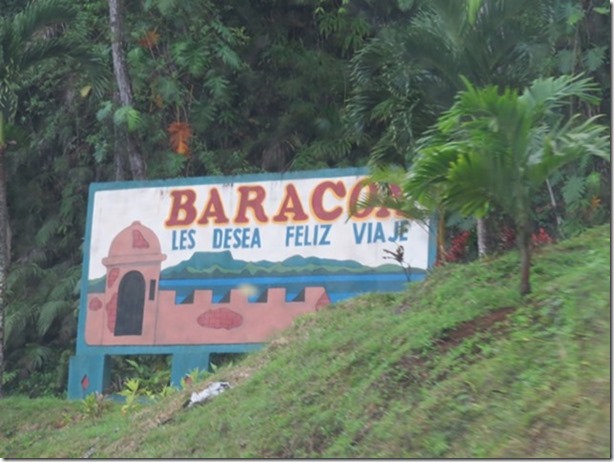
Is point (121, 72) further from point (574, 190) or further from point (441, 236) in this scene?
point (574, 190)

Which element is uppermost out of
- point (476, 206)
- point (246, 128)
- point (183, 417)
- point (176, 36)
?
point (176, 36)

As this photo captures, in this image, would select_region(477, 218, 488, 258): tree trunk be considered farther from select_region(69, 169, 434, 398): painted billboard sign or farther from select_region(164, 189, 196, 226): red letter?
select_region(164, 189, 196, 226): red letter

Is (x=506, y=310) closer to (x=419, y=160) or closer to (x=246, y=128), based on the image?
(x=419, y=160)

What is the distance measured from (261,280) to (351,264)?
4.41ft

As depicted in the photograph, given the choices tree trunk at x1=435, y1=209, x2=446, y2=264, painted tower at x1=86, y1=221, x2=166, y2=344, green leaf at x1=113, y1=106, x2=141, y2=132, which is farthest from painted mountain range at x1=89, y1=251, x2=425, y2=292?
green leaf at x1=113, y1=106, x2=141, y2=132

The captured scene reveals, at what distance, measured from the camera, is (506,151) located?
8.23 meters

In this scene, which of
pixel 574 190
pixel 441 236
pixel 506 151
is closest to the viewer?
pixel 506 151

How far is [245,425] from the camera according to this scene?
9.09 meters

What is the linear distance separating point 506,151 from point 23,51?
29.6 feet

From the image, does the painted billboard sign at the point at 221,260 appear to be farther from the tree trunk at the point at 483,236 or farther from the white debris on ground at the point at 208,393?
the white debris on ground at the point at 208,393

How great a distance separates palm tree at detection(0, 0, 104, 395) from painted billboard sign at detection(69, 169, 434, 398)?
4.87 ft

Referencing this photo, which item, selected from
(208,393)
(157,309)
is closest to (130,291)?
(157,309)

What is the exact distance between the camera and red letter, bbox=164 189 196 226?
15219 millimetres

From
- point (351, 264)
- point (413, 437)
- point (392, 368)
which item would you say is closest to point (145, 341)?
point (351, 264)
